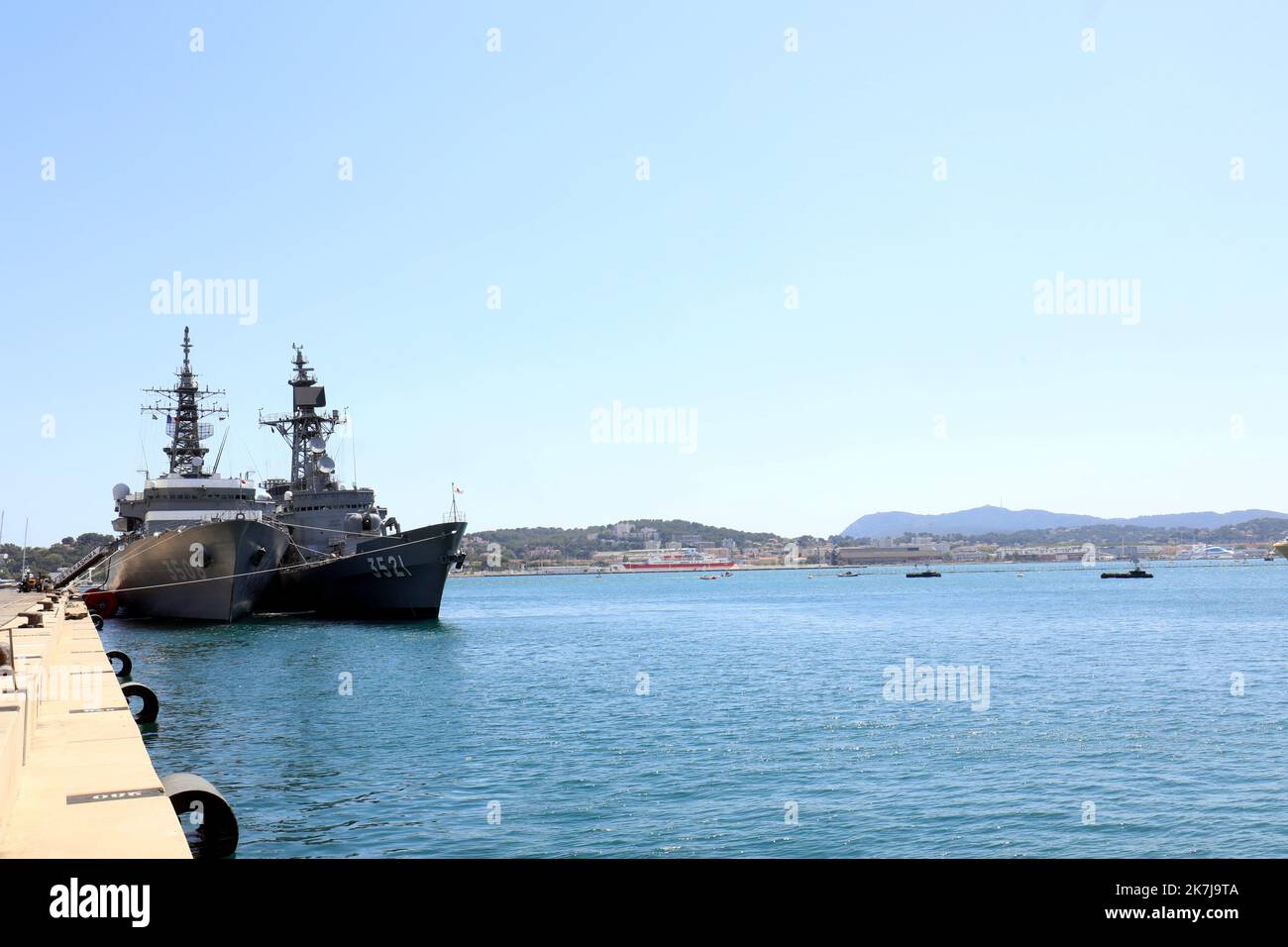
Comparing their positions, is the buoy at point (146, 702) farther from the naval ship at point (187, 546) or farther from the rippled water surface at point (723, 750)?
the naval ship at point (187, 546)

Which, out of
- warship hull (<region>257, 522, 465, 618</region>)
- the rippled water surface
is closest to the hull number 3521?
warship hull (<region>257, 522, 465, 618</region>)

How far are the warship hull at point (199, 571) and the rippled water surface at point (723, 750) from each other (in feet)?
27.8

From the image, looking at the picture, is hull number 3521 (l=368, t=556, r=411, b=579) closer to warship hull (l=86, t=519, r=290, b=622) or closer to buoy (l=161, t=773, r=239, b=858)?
warship hull (l=86, t=519, r=290, b=622)

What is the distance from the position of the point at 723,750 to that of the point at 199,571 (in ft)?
137

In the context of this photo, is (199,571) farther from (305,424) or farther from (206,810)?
(206,810)

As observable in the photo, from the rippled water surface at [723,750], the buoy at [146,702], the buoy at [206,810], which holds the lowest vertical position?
the rippled water surface at [723,750]

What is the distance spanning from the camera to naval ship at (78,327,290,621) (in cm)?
5241

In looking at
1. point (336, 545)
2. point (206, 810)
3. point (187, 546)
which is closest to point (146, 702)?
point (206, 810)

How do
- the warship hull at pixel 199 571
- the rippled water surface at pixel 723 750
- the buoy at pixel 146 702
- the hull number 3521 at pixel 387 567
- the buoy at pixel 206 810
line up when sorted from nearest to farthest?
1. the buoy at pixel 206 810
2. the rippled water surface at pixel 723 750
3. the buoy at pixel 146 702
4. the warship hull at pixel 199 571
5. the hull number 3521 at pixel 387 567

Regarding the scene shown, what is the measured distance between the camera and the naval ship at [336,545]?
57.0 metres

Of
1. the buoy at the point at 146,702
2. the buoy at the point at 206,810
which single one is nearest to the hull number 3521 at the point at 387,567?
the buoy at the point at 146,702

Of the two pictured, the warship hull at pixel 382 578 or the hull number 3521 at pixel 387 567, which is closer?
the warship hull at pixel 382 578

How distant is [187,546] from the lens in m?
52.1
